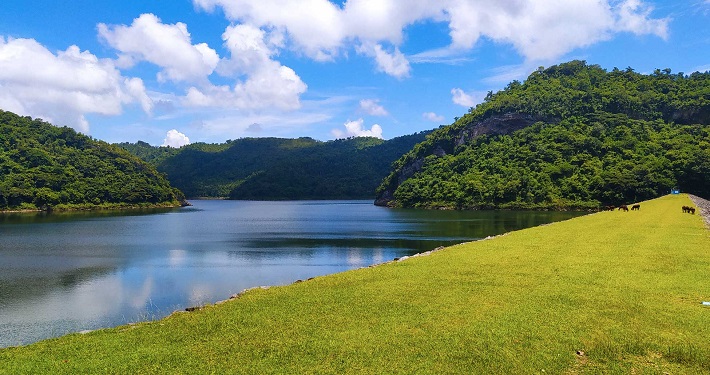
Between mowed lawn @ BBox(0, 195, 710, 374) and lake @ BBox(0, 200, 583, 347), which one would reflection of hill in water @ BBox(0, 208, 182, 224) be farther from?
mowed lawn @ BBox(0, 195, 710, 374)

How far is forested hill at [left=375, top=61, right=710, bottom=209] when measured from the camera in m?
116

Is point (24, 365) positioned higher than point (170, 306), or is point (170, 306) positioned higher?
point (24, 365)

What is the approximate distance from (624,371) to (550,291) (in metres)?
6.08

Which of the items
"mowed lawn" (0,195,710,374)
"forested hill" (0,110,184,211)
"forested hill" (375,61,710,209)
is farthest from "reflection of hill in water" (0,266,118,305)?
"forested hill" (0,110,184,211)

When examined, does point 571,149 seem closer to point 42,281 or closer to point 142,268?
point 142,268

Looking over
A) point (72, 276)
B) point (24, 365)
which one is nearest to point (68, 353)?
point (24, 365)

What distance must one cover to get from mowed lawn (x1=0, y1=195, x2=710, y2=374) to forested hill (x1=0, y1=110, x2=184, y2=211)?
5600 inches

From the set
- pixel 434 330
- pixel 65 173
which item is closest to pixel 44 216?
pixel 65 173

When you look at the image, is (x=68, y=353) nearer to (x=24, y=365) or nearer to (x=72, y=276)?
(x=24, y=365)

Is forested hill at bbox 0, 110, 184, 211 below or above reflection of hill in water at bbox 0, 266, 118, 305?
above

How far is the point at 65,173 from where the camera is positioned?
488ft

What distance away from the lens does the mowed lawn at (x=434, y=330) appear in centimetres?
955

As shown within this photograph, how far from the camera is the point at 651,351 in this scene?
9.98 metres

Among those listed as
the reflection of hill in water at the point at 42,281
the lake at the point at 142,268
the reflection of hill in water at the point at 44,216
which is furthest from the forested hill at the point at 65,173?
the reflection of hill in water at the point at 42,281
